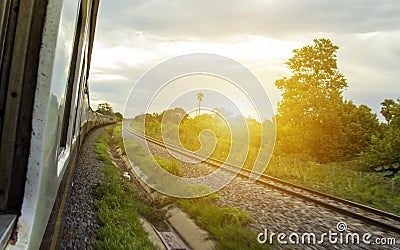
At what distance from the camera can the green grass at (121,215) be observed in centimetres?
498

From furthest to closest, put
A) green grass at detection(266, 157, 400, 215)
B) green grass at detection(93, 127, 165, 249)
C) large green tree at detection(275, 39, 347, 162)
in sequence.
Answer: large green tree at detection(275, 39, 347, 162)
green grass at detection(266, 157, 400, 215)
green grass at detection(93, 127, 165, 249)

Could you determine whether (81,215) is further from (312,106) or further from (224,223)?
(312,106)

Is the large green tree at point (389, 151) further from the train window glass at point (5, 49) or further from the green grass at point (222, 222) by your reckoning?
the train window glass at point (5, 49)

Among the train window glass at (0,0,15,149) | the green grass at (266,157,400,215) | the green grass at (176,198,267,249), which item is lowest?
the green grass at (176,198,267,249)

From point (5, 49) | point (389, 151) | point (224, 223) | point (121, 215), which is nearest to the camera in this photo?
point (5, 49)

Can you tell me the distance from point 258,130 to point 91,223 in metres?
21.1

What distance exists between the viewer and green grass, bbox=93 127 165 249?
16.3 ft

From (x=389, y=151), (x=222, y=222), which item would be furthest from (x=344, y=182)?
(x=222, y=222)

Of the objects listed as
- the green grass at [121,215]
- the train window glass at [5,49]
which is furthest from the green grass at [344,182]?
the train window glass at [5,49]

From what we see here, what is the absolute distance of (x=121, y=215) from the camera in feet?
20.4

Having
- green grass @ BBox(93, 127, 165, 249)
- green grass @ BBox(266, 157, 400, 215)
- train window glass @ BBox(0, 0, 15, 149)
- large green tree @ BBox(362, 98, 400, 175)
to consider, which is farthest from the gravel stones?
large green tree @ BBox(362, 98, 400, 175)

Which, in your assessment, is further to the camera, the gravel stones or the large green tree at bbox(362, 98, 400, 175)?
the large green tree at bbox(362, 98, 400, 175)

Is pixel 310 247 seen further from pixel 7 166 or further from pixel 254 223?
pixel 7 166

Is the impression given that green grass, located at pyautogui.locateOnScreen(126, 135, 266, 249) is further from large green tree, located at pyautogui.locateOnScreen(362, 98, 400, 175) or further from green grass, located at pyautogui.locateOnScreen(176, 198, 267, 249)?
large green tree, located at pyautogui.locateOnScreen(362, 98, 400, 175)
